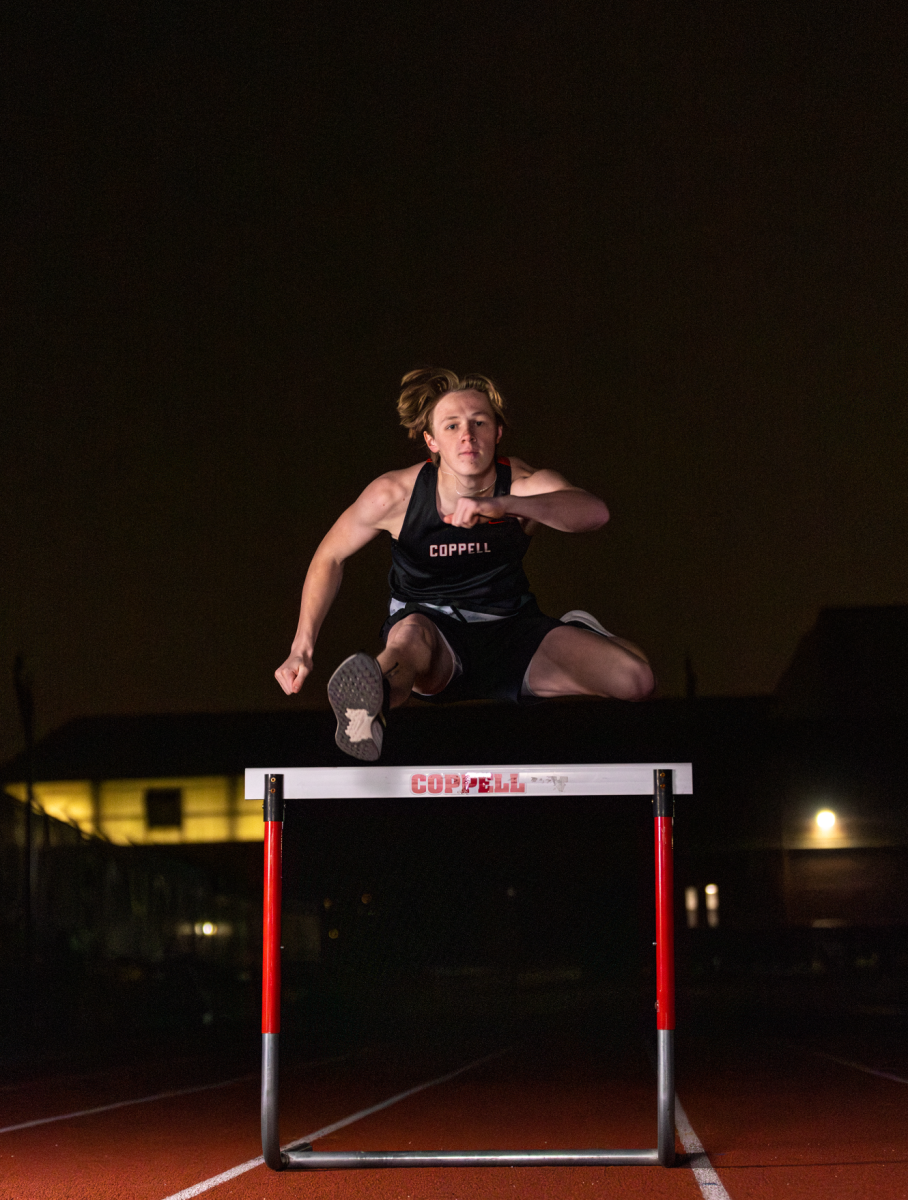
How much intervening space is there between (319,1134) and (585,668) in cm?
417

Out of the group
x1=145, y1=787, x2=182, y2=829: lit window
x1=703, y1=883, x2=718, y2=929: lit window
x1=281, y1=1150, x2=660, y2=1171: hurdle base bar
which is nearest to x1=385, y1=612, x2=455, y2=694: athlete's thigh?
x1=281, y1=1150, x2=660, y2=1171: hurdle base bar

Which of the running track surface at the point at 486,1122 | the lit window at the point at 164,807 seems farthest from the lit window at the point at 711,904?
the lit window at the point at 164,807

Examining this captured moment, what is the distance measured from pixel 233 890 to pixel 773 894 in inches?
428

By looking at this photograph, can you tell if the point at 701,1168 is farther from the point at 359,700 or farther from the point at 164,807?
the point at 164,807

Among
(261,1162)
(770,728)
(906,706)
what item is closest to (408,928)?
(770,728)

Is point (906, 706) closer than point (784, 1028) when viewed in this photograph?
No

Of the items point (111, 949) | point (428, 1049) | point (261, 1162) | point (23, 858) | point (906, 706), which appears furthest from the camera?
point (906, 706)

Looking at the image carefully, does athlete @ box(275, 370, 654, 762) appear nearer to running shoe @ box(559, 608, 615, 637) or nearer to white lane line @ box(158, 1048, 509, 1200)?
running shoe @ box(559, 608, 615, 637)

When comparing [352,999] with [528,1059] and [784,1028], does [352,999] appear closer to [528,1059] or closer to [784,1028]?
[784,1028]

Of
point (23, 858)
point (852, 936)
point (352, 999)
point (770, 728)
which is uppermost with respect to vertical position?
point (770, 728)

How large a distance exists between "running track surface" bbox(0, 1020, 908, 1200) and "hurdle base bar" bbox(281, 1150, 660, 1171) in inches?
5.9

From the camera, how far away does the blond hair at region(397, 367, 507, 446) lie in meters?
4.56

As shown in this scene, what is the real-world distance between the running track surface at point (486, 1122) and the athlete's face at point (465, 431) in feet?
8.66

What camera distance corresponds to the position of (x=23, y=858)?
763 inches
